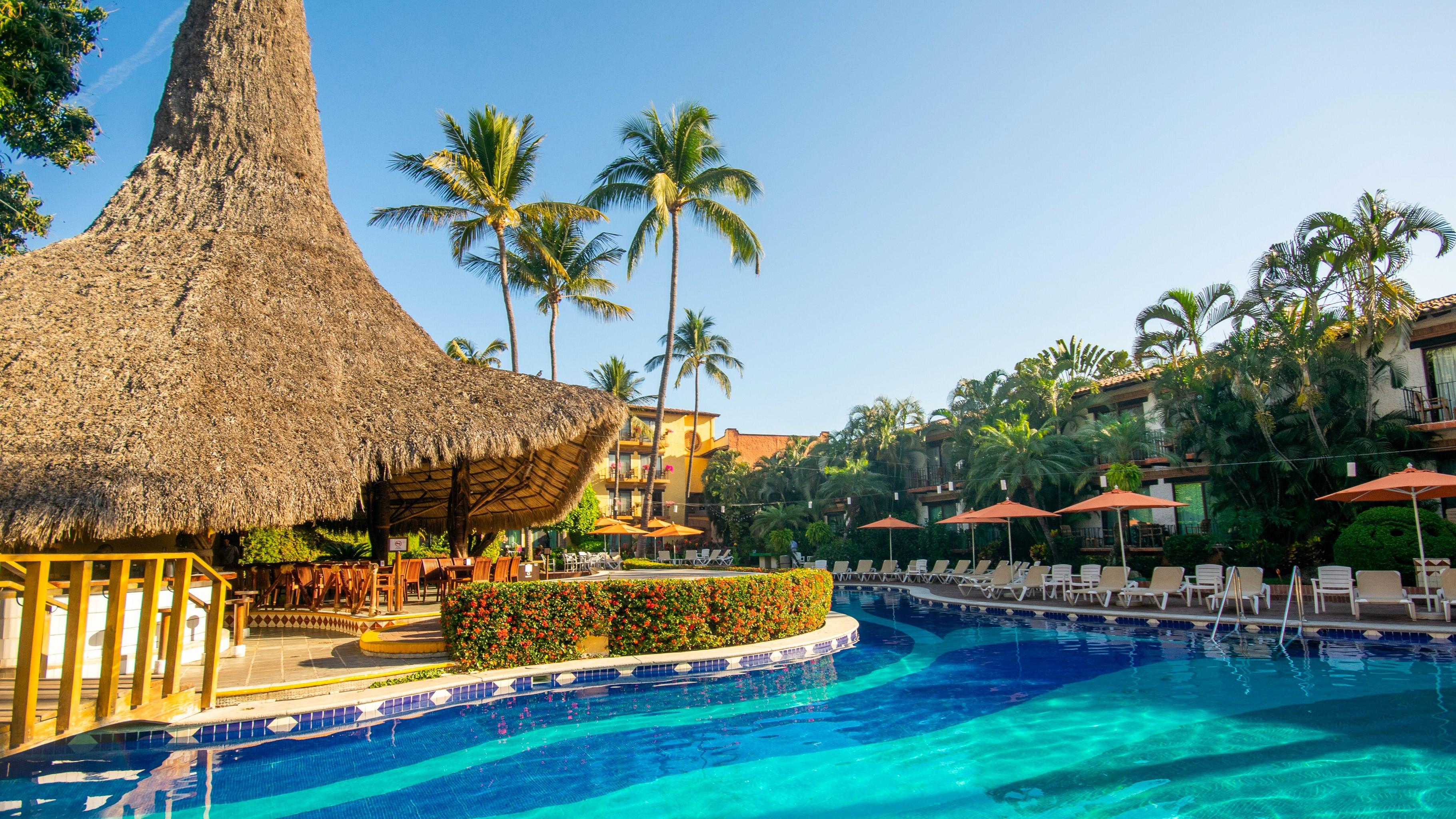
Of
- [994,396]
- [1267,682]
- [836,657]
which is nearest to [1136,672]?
[1267,682]

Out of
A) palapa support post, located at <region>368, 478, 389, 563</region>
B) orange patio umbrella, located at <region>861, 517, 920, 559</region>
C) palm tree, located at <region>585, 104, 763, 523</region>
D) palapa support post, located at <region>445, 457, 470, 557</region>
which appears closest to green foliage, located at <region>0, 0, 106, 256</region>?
palapa support post, located at <region>368, 478, 389, 563</region>

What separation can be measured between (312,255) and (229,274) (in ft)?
4.88

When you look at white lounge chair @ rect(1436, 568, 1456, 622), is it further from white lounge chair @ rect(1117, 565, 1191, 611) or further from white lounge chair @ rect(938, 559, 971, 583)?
white lounge chair @ rect(938, 559, 971, 583)

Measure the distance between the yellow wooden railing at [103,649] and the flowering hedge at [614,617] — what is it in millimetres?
2660

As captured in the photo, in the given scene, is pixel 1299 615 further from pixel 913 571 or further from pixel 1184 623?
pixel 913 571

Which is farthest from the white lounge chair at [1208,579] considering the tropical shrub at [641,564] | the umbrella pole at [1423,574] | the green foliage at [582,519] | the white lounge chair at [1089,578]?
the green foliage at [582,519]

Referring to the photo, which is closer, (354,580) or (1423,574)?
(354,580)

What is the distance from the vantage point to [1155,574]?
1469 centimetres

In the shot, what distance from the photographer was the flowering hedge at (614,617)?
950 cm

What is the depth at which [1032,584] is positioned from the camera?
17.1 meters

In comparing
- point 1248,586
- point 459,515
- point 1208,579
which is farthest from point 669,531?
point 1248,586

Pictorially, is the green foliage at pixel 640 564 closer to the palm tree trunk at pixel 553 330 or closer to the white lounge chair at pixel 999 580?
the palm tree trunk at pixel 553 330

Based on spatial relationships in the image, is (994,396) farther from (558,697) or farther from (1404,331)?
(558,697)

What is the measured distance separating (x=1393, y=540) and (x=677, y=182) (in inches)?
704
